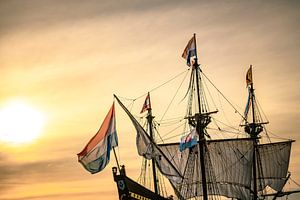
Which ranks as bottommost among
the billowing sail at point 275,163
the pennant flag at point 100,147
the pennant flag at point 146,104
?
the billowing sail at point 275,163

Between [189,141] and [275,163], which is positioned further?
[275,163]

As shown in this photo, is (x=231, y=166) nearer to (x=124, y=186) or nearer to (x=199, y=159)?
(x=199, y=159)

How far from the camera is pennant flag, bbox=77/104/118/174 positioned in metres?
35.4

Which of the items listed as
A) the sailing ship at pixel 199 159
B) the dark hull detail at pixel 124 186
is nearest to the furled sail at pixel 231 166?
the sailing ship at pixel 199 159

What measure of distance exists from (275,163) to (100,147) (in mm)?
77065

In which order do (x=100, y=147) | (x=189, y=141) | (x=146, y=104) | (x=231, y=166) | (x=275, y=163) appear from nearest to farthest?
1. (x=100, y=147)
2. (x=189, y=141)
3. (x=146, y=104)
4. (x=231, y=166)
5. (x=275, y=163)

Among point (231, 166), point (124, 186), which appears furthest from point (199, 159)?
point (124, 186)

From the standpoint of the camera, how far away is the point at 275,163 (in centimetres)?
10450

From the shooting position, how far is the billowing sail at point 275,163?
10400 cm

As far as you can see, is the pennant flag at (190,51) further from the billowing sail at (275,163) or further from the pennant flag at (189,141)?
the billowing sail at (275,163)

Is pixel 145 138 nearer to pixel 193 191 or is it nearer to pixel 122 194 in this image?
pixel 122 194

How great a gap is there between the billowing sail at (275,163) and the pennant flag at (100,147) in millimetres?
72566

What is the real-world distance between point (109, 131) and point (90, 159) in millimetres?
3134

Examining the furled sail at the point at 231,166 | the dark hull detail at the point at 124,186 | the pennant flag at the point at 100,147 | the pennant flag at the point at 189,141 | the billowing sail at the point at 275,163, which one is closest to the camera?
the pennant flag at the point at 100,147
